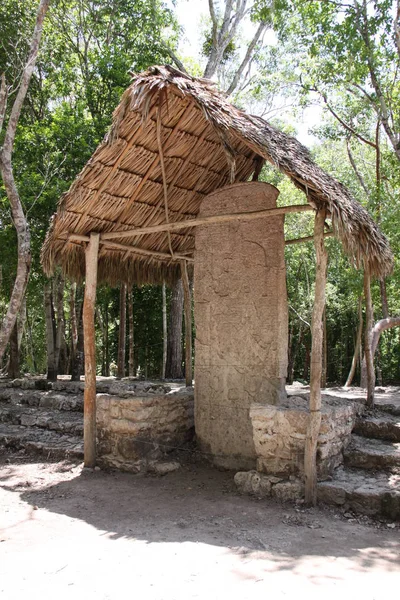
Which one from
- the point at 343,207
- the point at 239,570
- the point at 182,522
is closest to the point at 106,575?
the point at 239,570

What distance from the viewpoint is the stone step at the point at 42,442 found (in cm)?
666

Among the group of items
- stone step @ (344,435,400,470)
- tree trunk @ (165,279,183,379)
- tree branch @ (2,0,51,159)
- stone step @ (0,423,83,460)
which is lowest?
stone step @ (0,423,83,460)

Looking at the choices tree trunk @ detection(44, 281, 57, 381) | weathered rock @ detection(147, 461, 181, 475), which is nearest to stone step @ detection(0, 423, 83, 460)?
weathered rock @ detection(147, 461, 181, 475)

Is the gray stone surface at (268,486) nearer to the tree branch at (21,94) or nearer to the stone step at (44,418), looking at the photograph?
the stone step at (44,418)

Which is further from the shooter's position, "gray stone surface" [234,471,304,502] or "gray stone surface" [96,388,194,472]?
"gray stone surface" [96,388,194,472]

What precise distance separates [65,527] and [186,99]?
4244mm

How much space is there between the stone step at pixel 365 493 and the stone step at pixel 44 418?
13.7 ft

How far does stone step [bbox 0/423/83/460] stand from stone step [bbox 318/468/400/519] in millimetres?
3321

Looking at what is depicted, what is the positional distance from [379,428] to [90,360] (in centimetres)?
350

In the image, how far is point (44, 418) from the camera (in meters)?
8.28

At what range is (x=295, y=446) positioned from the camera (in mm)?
4738

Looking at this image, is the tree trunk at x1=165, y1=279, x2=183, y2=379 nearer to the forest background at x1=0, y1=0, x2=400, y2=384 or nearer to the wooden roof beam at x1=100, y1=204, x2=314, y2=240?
the forest background at x1=0, y1=0, x2=400, y2=384

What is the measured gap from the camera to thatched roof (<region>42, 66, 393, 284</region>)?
4.80m

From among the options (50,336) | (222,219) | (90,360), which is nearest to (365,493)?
(222,219)
